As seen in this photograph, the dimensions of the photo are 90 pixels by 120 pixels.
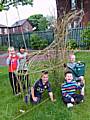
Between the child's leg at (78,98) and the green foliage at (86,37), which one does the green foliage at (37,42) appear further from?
the child's leg at (78,98)

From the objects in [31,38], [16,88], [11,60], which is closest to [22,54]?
[11,60]

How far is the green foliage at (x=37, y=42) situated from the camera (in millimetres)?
24044

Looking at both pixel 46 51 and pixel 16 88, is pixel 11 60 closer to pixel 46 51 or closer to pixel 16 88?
pixel 16 88

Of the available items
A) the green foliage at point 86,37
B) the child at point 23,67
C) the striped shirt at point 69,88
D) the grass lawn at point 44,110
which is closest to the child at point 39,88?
the grass lawn at point 44,110

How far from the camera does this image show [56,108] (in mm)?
6441

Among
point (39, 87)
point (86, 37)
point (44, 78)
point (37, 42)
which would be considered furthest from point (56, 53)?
point (37, 42)

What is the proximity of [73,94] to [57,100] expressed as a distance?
54 centimetres

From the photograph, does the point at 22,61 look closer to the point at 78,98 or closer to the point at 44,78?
the point at 44,78

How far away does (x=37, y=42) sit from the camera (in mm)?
24406

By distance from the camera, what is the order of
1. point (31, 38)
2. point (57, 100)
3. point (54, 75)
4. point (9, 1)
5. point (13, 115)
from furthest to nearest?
point (9, 1), point (31, 38), point (54, 75), point (57, 100), point (13, 115)

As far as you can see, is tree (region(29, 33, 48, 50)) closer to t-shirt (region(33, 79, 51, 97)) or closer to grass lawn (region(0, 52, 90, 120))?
grass lawn (region(0, 52, 90, 120))

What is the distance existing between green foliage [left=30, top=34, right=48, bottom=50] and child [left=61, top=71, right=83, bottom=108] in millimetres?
16956

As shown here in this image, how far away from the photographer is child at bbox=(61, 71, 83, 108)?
6680 millimetres

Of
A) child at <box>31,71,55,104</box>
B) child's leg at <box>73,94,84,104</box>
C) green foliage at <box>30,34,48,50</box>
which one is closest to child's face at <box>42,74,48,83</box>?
child at <box>31,71,55,104</box>
